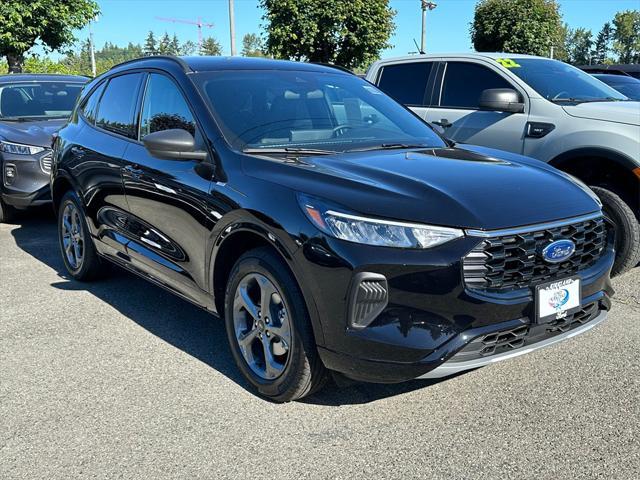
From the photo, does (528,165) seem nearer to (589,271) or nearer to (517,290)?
(589,271)

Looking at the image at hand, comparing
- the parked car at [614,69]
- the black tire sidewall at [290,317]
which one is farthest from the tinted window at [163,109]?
the parked car at [614,69]

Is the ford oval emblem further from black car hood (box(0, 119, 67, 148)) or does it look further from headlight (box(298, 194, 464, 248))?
black car hood (box(0, 119, 67, 148))

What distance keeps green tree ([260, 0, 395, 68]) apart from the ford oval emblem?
21.3m

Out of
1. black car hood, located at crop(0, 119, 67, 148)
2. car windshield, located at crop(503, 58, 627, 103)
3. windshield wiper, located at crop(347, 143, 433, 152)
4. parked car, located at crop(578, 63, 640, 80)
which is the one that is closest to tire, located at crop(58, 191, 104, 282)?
black car hood, located at crop(0, 119, 67, 148)

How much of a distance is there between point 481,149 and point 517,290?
1.51 m

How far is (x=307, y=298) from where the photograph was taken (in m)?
2.84

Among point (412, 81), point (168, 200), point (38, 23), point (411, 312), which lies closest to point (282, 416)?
point (411, 312)

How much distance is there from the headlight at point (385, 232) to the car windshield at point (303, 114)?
856 mm

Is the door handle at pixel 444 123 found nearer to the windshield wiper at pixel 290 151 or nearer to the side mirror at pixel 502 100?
the side mirror at pixel 502 100

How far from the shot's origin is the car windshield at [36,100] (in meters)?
8.17

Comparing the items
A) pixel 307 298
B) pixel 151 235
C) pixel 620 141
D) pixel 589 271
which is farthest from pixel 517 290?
pixel 620 141

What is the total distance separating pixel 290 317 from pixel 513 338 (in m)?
1.00

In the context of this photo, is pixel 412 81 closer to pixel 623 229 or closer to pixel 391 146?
pixel 623 229

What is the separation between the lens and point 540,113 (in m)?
5.62
